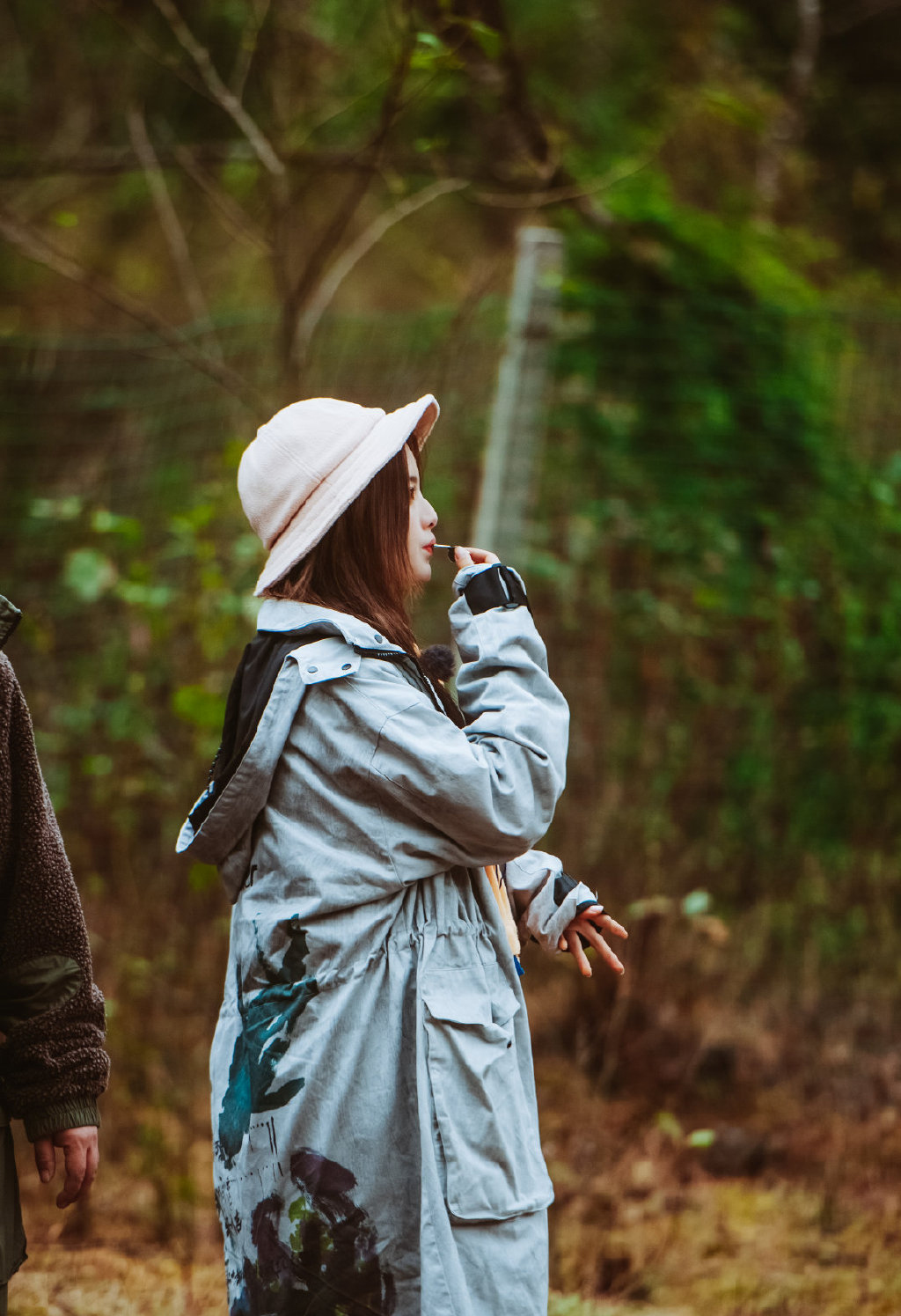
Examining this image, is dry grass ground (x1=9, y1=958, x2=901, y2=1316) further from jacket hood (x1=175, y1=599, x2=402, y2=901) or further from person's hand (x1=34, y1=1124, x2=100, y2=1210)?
jacket hood (x1=175, y1=599, x2=402, y2=901)

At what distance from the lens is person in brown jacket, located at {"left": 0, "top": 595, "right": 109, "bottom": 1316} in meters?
1.78

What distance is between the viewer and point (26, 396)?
4.95m

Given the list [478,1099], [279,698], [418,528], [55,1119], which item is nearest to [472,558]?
[418,528]

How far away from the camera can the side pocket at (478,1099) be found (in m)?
1.77

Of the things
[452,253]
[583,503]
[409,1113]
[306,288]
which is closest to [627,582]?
[583,503]

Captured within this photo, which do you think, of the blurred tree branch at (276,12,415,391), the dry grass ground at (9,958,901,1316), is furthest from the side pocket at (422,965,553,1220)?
the blurred tree branch at (276,12,415,391)

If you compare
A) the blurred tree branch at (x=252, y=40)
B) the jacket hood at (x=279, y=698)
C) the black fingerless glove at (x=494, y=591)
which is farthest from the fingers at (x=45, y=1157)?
the blurred tree branch at (x=252, y=40)

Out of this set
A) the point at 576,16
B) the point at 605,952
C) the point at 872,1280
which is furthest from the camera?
the point at 576,16

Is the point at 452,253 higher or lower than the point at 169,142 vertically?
higher

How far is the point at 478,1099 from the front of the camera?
181 centimetres

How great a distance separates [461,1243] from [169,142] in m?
3.34

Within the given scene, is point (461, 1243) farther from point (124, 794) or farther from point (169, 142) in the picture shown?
point (169, 142)

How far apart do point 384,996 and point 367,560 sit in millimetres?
653

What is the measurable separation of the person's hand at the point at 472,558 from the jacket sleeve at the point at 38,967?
697 mm
